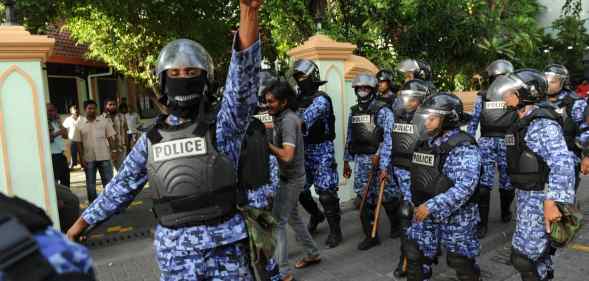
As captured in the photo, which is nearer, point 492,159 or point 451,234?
point 451,234

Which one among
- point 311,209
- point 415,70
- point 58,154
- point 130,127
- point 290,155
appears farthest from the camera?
point 130,127

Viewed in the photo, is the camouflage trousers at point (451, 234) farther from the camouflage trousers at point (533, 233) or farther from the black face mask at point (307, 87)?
the black face mask at point (307, 87)

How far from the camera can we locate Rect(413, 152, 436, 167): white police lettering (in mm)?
3334

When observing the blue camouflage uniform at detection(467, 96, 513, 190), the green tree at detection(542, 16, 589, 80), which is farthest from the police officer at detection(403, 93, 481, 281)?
the green tree at detection(542, 16, 589, 80)

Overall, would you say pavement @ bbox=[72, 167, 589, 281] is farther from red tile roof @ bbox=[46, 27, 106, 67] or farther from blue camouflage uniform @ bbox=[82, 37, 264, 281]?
red tile roof @ bbox=[46, 27, 106, 67]

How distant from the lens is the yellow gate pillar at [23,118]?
4270 millimetres

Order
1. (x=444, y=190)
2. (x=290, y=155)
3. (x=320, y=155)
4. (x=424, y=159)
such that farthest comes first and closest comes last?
1. (x=320, y=155)
2. (x=290, y=155)
3. (x=424, y=159)
4. (x=444, y=190)

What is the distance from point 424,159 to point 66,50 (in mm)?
13493

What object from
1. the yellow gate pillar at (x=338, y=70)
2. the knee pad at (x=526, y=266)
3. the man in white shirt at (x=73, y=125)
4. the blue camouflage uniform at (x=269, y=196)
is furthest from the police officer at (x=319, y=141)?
the man in white shirt at (x=73, y=125)

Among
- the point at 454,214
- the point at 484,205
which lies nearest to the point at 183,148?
the point at 454,214

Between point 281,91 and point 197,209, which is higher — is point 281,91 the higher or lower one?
the higher one

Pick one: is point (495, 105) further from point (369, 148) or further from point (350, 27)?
point (350, 27)

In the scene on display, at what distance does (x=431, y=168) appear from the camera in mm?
3328

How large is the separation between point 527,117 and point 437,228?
1.01m
